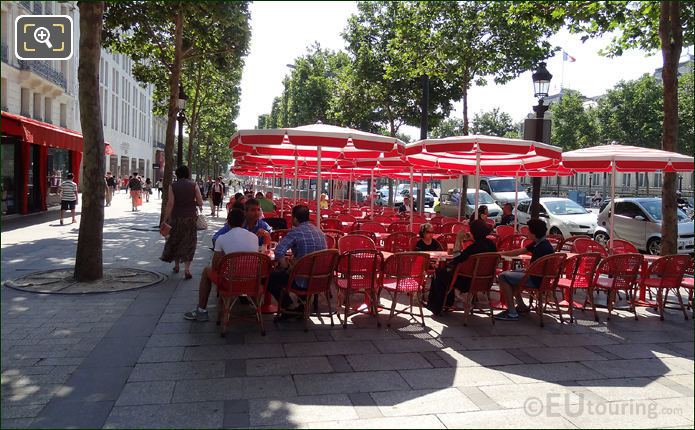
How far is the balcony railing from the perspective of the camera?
27.3 metres

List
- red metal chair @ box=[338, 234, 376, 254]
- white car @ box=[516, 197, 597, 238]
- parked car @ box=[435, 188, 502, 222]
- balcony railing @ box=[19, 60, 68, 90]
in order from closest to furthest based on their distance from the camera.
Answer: red metal chair @ box=[338, 234, 376, 254] → white car @ box=[516, 197, 597, 238] → parked car @ box=[435, 188, 502, 222] → balcony railing @ box=[19, 60, 68, 90]

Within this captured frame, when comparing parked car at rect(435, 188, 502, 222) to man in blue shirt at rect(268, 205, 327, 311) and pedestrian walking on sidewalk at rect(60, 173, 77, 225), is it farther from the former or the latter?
man in blue shirt at rect(268, 205, 327, 311)

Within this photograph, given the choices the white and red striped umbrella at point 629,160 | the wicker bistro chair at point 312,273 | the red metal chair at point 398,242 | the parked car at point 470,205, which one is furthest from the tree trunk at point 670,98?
the parked car at point 470,205

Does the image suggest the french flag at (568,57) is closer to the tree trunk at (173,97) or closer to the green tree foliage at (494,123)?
the green tree foliage at (494,123)

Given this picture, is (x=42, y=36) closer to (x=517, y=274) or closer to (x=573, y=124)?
(x=517, y=274)

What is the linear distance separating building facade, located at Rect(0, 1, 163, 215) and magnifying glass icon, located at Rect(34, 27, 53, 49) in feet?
0.79

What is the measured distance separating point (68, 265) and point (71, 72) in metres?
29.9

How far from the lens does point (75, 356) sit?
4754mm

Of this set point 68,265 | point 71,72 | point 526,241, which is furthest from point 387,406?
point 71,72

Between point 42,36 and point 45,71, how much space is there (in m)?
29.0

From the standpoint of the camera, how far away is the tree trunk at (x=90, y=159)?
780cm

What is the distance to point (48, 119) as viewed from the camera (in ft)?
105

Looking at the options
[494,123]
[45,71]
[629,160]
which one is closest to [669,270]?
[629,160]

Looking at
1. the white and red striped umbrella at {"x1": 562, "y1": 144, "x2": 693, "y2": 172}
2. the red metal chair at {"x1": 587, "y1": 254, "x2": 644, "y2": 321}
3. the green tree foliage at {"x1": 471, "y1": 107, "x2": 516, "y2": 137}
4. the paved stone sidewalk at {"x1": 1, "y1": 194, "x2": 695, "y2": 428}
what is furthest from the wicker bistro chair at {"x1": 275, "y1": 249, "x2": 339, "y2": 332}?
the green tree foliage at {"x1": 471, "y1": 107, "x2": 516, "y2": 137}
